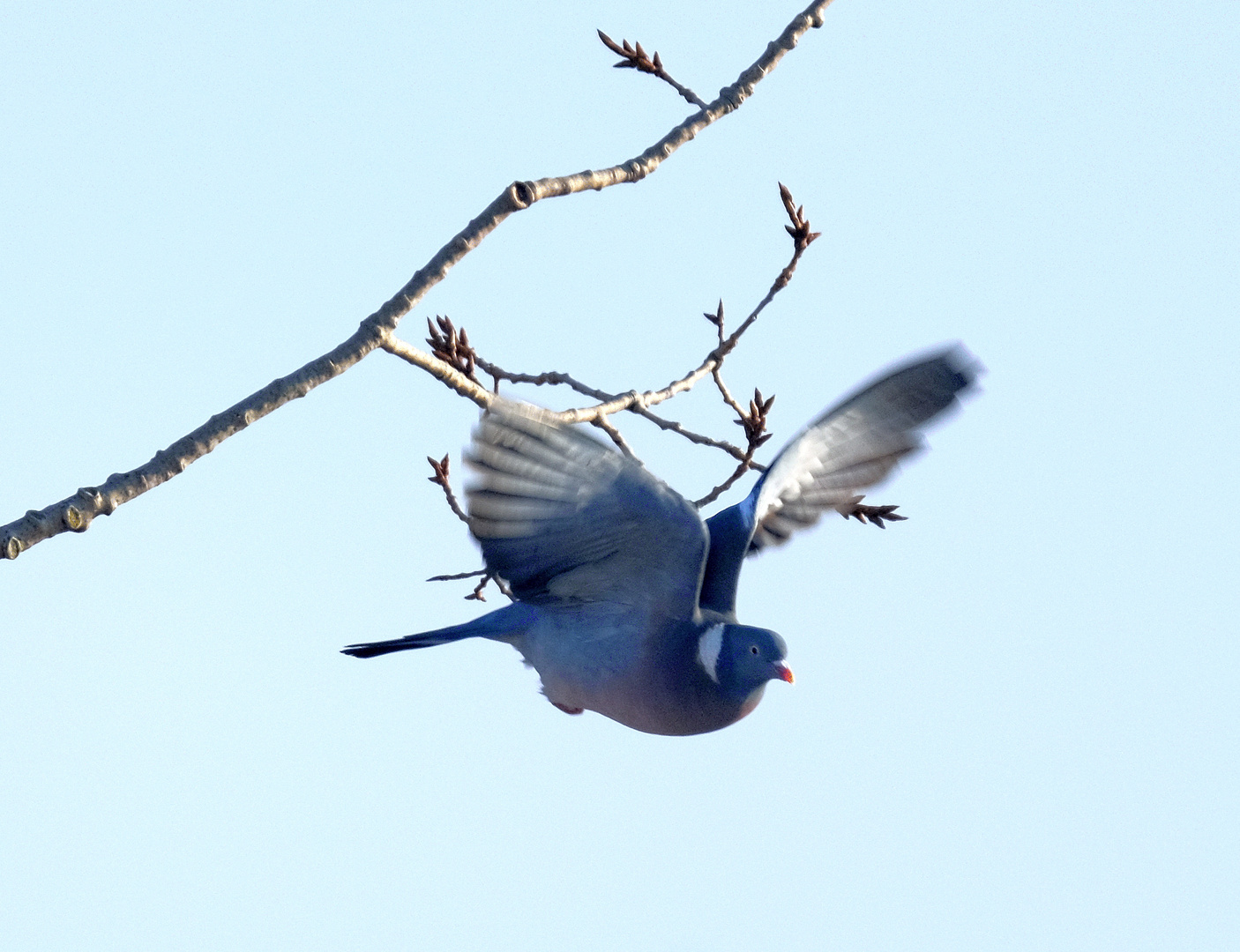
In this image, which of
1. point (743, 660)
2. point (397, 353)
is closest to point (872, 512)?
point (743, 660)

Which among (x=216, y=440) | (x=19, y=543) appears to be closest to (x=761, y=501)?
(x=216, y=440)

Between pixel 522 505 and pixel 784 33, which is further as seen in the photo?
pixel 784 33

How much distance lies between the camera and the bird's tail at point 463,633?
3.69 metres

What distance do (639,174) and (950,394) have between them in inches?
54.6

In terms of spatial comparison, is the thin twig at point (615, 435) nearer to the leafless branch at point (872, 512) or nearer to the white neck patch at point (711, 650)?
the white neck patch at point (711, 650)

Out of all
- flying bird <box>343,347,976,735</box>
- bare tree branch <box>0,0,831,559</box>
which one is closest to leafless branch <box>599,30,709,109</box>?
bare tree branch <box>0,0,831,559</box>

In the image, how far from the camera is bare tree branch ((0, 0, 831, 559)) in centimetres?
240

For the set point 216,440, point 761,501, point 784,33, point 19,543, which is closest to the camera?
point 19,543

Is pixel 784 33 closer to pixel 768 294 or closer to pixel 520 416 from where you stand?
pixel 768 294

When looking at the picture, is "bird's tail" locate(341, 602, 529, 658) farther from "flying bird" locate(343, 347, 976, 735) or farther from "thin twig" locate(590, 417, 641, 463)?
"thin twig" locate(590, 417, 641, 463)

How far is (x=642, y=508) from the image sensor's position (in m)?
3.16

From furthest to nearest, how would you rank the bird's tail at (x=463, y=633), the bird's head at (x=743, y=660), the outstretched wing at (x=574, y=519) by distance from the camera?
the bird's tail at (x=463, y=633)
the bird's head at (x=743, y=660)
the outstretched wing at (x=574, y=519)

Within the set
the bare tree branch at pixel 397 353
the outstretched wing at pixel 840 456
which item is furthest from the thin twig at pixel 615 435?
the outstretched wing at pixel 840 456

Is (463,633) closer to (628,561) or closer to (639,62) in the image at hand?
(628,561)
